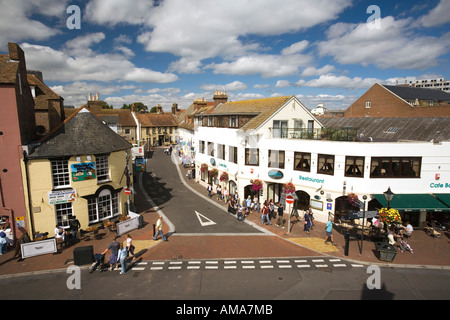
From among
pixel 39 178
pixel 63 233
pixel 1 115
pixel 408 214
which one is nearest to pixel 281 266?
pixel 408 214

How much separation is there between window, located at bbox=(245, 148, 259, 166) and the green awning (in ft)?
32.5

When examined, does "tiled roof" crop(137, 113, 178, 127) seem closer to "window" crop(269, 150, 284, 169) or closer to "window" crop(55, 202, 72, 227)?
"window" crop(55, 202, 72, 227)

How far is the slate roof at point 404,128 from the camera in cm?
2395

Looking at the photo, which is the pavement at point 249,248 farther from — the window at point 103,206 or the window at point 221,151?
the window at point 221,151

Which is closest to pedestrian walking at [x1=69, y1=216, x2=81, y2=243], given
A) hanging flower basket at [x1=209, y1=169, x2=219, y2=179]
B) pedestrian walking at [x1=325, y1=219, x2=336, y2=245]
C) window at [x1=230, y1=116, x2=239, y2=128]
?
hanging flower basket at [x1=209, y1=169, x2=219, y2=179]

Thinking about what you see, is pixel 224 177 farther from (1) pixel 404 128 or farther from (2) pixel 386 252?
(1) pixel 404 128

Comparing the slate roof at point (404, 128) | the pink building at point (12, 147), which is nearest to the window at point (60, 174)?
the pink building at point (12, 147)

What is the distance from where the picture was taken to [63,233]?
16.7 metres

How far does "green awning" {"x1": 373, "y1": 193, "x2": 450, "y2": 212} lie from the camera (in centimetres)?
1747

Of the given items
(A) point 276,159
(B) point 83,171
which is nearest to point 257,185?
(A) point 276,159

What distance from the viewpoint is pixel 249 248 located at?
16125 millimetres

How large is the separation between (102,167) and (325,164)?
17.5 metres

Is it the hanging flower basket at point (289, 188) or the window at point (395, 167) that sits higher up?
→ the window at point (395, 167)
